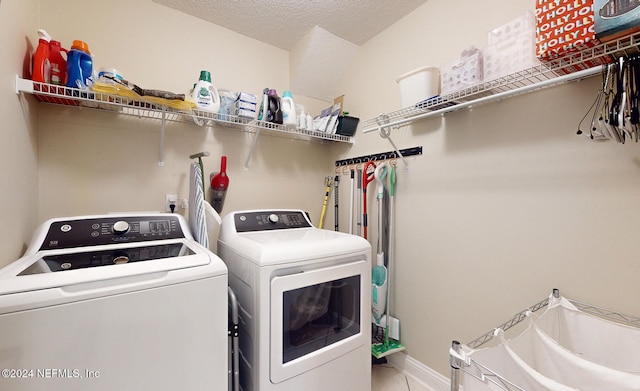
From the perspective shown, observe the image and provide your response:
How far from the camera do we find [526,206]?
1.37 metres

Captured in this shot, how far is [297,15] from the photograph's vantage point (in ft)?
6.56

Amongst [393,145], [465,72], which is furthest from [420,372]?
[465,72]

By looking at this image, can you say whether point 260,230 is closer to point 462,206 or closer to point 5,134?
point 5,134

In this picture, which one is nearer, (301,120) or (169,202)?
(169,202)

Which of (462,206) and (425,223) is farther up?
(462,206)

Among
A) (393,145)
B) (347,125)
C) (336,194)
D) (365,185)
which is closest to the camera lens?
(393,145)

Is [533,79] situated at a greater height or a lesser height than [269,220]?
greater

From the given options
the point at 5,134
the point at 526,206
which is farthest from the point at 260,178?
the point at 526,206

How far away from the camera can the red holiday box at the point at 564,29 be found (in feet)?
3.05

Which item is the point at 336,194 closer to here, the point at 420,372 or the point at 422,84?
the point at 422,84

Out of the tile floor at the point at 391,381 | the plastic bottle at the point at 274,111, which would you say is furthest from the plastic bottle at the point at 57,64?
the tile floor at the point at 391,381

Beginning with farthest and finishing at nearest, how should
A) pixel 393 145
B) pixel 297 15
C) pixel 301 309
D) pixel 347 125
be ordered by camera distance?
pixel 347 125 → pixel 297 15 → pixel 393 145 → pixel 301 309

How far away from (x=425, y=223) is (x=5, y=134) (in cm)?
217

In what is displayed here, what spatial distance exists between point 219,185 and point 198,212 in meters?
0.49
